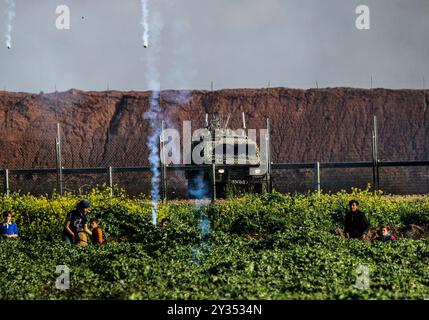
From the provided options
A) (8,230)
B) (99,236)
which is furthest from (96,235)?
(8,230)

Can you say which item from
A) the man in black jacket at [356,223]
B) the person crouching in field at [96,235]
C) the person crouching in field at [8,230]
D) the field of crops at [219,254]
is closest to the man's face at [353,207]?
the man in black jacket at [356,223]

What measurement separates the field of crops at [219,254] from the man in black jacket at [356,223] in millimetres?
803

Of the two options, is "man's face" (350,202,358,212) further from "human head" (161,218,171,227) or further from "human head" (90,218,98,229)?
"human head" (90,218,98,229)

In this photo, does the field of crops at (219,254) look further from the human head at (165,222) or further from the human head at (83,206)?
the human head at (83,206)

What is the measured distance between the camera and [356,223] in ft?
57.1

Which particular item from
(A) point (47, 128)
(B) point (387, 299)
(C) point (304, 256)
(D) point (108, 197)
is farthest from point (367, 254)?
(A) point (47, 128)

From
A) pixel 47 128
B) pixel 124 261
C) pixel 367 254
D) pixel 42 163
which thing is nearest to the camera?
pixel 124 261

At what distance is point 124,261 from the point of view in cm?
1409

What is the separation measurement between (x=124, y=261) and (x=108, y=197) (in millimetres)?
8036

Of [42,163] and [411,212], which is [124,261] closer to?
[411,212]

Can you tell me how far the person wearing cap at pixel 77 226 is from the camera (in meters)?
17.4

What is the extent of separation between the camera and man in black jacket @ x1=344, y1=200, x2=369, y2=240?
1720 cm

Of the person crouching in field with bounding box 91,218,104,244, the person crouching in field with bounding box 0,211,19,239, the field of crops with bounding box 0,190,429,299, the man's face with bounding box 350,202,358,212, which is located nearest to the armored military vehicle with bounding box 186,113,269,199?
the field of crops with bounding box 0,190,429,299

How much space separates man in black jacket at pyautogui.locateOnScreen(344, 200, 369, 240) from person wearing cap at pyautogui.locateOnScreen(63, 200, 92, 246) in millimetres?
5793
